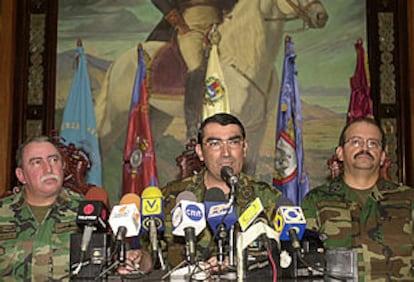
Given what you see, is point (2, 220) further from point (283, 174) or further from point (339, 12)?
point (339, 12)

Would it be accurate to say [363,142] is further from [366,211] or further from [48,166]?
[48,166]

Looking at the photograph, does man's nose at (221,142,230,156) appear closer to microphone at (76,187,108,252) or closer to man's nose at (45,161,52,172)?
man's nose at (45,161,52,172)

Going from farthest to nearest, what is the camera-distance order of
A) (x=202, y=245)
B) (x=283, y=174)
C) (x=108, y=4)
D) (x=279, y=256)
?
(x=108, y=4), (x=283, y=174), (x=202, y=245), (x=279, y=256)

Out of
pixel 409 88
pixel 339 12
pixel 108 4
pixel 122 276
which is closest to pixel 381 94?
pixel 409 88

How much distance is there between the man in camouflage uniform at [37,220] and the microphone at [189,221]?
78 centimetres

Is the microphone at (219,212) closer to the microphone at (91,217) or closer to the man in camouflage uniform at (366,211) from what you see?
the microphone at (91,217)

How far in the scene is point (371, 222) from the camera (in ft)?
12.7

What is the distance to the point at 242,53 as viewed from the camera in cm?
604

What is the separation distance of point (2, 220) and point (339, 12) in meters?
3.76

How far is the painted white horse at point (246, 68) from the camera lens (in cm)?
594

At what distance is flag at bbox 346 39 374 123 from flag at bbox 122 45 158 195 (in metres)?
1.84

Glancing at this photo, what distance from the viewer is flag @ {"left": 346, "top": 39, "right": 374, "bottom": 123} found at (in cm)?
585

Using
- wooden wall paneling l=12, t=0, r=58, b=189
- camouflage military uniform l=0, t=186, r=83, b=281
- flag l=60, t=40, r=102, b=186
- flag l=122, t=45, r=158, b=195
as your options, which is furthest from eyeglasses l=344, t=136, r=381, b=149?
wooden wall paneling l=12, t=0, r=58, b=189

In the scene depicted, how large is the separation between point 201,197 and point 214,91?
2.06 meters
